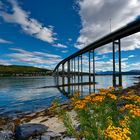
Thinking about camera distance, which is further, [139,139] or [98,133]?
[98,133]

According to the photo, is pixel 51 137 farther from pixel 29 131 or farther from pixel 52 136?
pixel 29 131

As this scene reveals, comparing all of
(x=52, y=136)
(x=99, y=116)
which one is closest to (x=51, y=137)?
(x=52, y=136)

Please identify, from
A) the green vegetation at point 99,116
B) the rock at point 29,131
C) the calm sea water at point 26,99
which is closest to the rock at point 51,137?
the rock at point 29,131

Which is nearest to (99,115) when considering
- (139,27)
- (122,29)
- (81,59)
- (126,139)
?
(126,139)

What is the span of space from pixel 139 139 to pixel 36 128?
28.3 feet

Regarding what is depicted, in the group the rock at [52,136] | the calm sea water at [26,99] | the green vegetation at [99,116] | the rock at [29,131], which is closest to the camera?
the green vegetation at [99,116]

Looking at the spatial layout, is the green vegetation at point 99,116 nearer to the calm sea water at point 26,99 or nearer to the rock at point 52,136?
the rock at point 52,136

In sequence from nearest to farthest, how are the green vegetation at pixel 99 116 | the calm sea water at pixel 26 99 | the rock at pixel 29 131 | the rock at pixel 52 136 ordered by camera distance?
the green vegetation at pixel 99 116, the rock at pixel 52 136, the rock at pixel 29 131, the calm sea water at pixel 26 99

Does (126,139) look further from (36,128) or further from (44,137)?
(36,128)

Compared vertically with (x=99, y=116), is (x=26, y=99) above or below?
below

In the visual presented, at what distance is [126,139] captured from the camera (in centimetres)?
367

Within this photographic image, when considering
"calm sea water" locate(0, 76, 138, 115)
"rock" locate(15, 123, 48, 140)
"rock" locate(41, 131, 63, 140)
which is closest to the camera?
"rock" locate(41, 131, 63, 140)

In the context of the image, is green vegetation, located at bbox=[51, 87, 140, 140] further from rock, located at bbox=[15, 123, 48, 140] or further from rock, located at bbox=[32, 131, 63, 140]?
rock, located at bbox=[15, 123, 48, 140]

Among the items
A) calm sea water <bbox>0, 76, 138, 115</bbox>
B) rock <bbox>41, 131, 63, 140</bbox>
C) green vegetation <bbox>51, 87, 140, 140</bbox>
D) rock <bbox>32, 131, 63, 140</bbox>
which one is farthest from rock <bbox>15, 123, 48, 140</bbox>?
calm sea water <bbox>0, 76, 138, 115</bbox>
